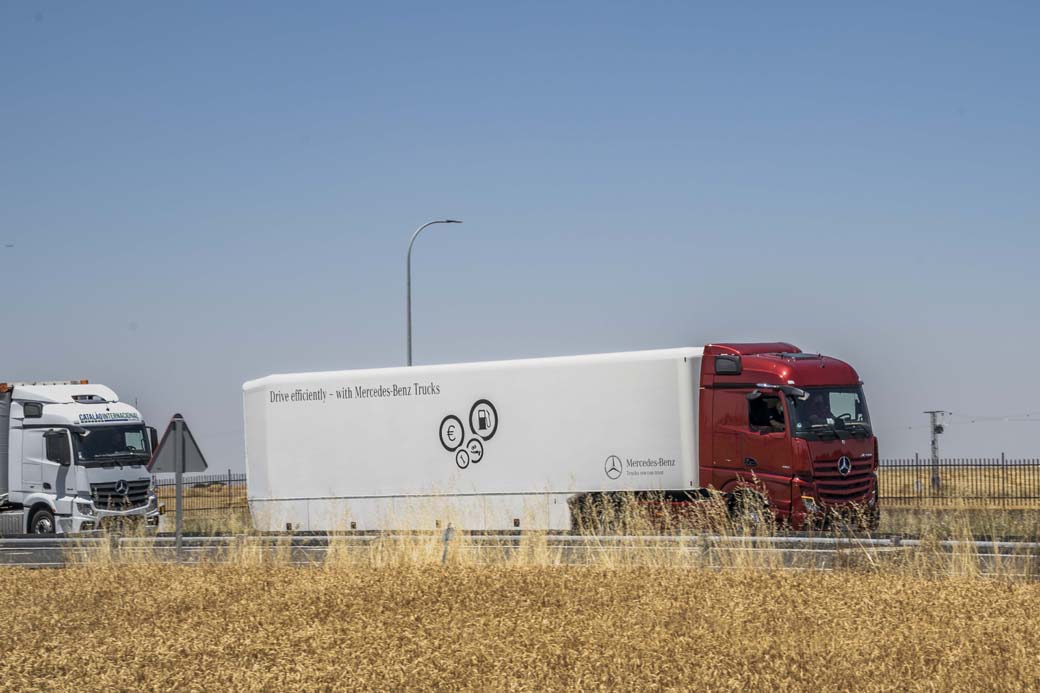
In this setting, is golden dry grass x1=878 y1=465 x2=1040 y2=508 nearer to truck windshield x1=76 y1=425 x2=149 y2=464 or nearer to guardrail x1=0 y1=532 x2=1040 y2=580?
guardrail x1=0 y1=532 x2=1040 y2=580

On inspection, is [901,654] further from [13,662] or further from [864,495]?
[864,495]

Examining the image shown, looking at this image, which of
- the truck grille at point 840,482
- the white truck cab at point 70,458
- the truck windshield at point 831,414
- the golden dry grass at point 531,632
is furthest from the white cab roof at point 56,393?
the truck grille at point 840,482

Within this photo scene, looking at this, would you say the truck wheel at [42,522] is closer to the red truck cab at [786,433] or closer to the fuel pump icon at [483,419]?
the fuel pump icon at [483,419]

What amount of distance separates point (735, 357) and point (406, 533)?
7.42 m

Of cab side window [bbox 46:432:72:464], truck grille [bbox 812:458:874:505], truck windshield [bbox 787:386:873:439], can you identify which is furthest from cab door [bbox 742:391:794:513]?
cab side window [bbox 46:432:72:464]

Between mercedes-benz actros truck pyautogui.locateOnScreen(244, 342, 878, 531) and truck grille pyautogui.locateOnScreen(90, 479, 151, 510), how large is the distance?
3.70 meters

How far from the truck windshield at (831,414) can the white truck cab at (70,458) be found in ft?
49.8

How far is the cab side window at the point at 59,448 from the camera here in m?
26.8

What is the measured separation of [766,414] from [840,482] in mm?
1680

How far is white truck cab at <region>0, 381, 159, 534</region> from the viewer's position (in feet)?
88.1

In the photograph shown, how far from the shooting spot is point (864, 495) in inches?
811

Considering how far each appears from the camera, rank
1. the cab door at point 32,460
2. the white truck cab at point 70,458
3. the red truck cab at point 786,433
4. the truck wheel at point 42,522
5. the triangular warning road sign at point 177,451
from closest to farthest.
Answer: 1. the triangular warning road sign at point 177,451
2. the red truck cab at point 786,433
3. the white truck cab at point 70,458
4. the cab door at point 32,460
5. the truck wheel at point 42,522

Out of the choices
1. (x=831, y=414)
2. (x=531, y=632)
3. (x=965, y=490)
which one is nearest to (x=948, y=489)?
(x=965, y=490)

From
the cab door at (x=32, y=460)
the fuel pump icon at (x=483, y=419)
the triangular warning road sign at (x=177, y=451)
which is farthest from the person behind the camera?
the cab door at (x=32, y=460)
